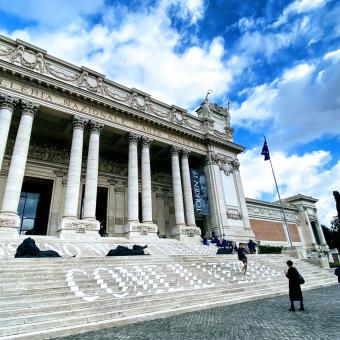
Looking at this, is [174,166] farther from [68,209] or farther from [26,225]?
[26,225]

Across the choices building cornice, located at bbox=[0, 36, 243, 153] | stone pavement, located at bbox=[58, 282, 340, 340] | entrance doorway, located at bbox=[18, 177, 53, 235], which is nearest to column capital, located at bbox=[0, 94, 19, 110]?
building cornice, located at bbox=[0, 36, 243, 153]

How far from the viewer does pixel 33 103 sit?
1592 cm

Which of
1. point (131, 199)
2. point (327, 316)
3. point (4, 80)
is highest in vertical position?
point (4, 80)

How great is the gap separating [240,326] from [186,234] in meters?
14.5

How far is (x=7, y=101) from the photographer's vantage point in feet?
49.0

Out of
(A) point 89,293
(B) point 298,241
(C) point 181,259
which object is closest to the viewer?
(A) point 89,293

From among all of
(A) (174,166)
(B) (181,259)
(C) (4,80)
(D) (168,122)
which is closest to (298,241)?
(A) (174,166)

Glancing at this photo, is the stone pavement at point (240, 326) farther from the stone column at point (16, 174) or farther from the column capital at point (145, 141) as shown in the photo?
the column capital at point (145, 141)

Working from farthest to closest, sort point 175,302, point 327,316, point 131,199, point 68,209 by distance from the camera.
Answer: point 131,199 < point 68,209 < point 175,302 < point 327,316

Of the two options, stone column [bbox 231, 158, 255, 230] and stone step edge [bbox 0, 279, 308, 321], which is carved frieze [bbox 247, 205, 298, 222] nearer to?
stone column [bbox 231, 158, 255, 230]

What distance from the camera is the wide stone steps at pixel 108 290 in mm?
5609

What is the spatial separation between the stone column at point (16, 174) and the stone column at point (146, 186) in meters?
8.08

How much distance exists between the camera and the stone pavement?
4.85 metres

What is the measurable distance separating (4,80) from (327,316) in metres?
19.1
